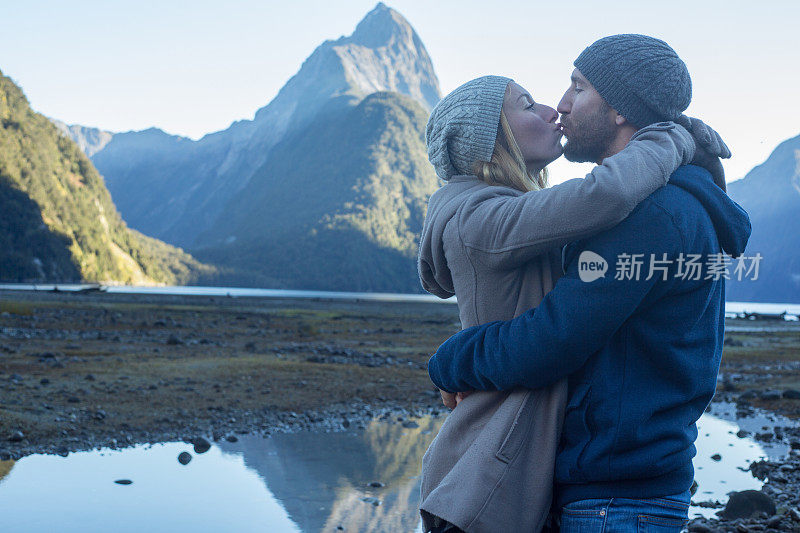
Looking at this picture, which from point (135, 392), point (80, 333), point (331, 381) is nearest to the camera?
point (135, 392)

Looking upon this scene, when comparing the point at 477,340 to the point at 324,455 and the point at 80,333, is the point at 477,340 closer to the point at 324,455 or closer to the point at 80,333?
the point at 324,455

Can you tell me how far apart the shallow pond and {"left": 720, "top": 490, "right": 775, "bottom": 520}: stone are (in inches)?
16.4

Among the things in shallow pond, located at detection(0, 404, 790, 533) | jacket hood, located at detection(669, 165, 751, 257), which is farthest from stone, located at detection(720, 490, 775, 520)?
jacket hood, located at detection(669, 165, 751, 257)

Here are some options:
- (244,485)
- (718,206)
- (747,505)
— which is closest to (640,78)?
(718,206)

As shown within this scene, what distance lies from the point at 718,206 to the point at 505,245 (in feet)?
2.00

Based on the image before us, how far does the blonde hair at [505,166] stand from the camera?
206 cm

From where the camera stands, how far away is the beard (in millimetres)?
2047

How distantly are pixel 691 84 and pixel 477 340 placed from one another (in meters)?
1.02

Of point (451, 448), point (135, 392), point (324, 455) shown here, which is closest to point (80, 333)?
point (135, 392)

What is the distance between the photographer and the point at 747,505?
20.4 ft

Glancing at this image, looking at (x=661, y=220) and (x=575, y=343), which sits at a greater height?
(x=661, y=220)

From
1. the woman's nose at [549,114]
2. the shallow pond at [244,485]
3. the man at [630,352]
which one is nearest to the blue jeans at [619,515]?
the man at [630,352]

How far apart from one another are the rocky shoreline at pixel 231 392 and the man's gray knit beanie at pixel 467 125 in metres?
5.13

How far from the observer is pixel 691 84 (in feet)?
6.57
